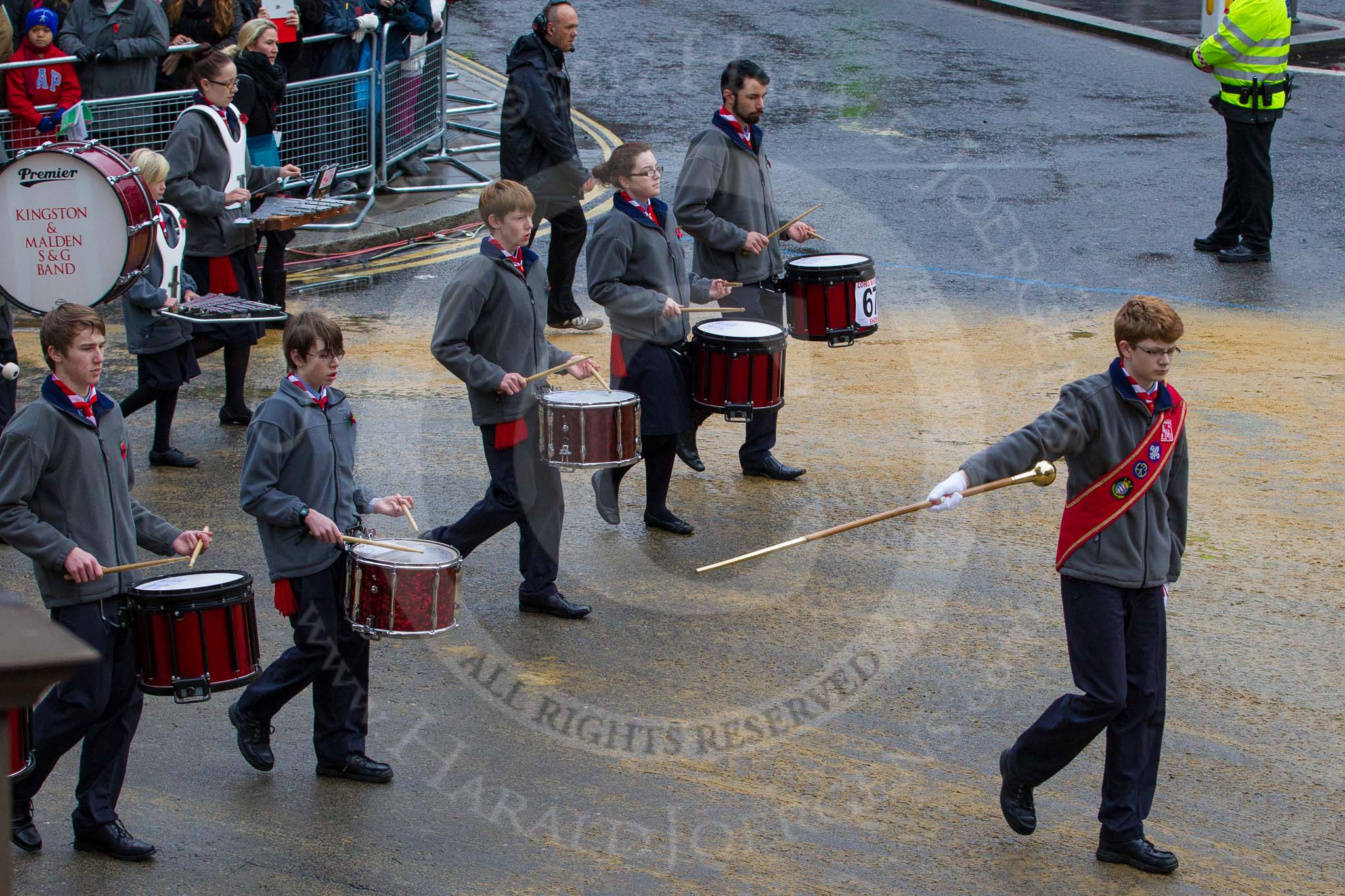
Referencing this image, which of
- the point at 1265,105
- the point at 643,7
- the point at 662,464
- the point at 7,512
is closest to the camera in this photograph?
the point at 7,512

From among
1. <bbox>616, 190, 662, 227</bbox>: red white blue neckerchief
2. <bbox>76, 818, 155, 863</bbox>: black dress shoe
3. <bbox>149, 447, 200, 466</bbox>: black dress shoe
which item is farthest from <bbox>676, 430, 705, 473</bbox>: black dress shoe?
<bbox>76, 818, 155, 863</bbox>: black dress shoe

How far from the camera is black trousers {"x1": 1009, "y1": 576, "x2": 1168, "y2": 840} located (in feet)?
17.0

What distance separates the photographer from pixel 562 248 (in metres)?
11.0

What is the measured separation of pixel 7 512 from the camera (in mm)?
5016

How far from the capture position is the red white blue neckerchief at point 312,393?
563 cm

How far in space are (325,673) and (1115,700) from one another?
266cm

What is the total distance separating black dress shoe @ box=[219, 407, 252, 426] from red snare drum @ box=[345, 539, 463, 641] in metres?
3.92

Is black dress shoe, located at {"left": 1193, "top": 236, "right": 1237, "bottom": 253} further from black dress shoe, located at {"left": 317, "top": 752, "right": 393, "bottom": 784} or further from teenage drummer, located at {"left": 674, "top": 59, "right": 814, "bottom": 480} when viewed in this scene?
black dress shoe, located at {"left": 317, "top": 752, "right": 393, "bottom": 784}

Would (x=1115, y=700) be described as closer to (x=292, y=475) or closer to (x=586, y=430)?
(x=586, y=430)

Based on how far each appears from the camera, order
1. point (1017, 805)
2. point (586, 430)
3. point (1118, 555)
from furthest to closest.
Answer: point (586, 430), point (1017, 805), point (1118, 555)

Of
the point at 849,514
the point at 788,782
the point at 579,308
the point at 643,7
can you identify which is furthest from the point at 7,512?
the point at 643,7

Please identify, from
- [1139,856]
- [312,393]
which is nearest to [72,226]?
[312,393]

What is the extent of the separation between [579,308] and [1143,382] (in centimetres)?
661

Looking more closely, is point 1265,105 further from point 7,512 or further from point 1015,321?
point 7,512
